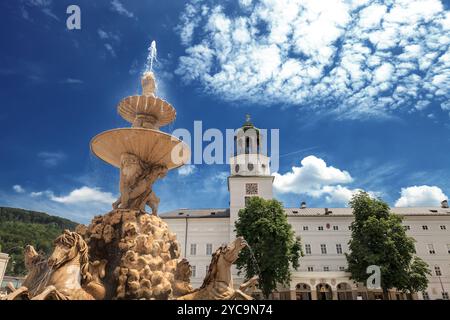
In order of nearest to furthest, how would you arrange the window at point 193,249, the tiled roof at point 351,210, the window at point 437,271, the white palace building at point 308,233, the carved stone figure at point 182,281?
the carved stone figure at point 182,281
the white palace building at point 308,233
the window at point 437,271
the window at point 193,249
the tiled roof at point 351,210

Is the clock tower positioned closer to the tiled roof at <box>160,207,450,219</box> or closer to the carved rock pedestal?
the tiled roof at <box>160,207,450,219</box>

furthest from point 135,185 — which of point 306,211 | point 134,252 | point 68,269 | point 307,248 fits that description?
point 306,211

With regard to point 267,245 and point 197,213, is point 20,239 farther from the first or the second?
point 267,245

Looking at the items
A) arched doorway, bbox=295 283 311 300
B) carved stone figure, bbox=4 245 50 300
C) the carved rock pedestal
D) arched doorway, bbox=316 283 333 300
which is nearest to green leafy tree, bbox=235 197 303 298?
arched doorway, bbox=295 283 311 300

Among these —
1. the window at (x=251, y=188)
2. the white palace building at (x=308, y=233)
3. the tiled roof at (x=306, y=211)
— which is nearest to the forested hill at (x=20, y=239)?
the tiled roof at (x=306, y=211)

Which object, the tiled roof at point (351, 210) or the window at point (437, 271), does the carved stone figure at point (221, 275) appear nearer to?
the tiled roof at point (351, 210)

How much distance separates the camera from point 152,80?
1277 cm

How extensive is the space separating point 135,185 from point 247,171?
117ft

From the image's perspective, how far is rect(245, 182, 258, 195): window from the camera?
44.1 metres

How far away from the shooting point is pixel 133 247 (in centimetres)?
934

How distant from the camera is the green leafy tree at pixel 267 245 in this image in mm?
27641

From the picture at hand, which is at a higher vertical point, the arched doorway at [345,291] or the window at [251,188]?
the window at [251,188]
